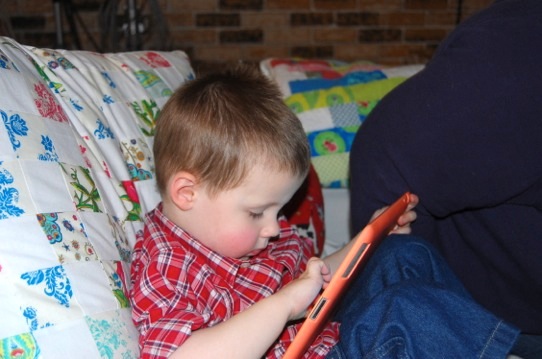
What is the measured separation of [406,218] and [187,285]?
1.39 ft

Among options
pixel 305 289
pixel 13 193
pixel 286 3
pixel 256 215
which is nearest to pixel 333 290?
pixel 305 289

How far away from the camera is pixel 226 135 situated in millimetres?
991

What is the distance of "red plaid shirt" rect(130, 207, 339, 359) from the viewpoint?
2.96 feet

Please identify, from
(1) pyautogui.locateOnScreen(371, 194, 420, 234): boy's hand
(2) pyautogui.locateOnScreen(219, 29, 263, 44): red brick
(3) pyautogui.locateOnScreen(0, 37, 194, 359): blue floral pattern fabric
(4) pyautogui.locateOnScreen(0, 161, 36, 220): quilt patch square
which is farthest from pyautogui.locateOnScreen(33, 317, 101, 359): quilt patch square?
(2) pyautogui.locateOnScreen(219, 29, 263, 44): red brick

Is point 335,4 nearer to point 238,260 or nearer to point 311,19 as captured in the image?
point 311,19

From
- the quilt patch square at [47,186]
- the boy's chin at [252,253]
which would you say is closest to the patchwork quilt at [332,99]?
the boy's chin at [252,253]

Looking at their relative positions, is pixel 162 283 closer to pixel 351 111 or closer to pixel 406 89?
pixel 406 89

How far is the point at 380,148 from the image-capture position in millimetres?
1104

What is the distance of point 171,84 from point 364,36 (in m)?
2.21

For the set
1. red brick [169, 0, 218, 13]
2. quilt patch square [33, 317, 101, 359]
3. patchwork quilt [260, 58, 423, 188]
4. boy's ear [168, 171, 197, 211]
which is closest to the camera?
quilt patch square [33, 317, 101, 359]

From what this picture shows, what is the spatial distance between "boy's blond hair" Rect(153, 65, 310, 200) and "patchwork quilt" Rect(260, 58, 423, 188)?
91 cm

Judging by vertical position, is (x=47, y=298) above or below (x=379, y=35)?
above

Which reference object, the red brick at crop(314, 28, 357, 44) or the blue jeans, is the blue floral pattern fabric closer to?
the blue jeans

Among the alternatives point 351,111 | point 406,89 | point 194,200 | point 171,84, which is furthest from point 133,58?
point 351,111
